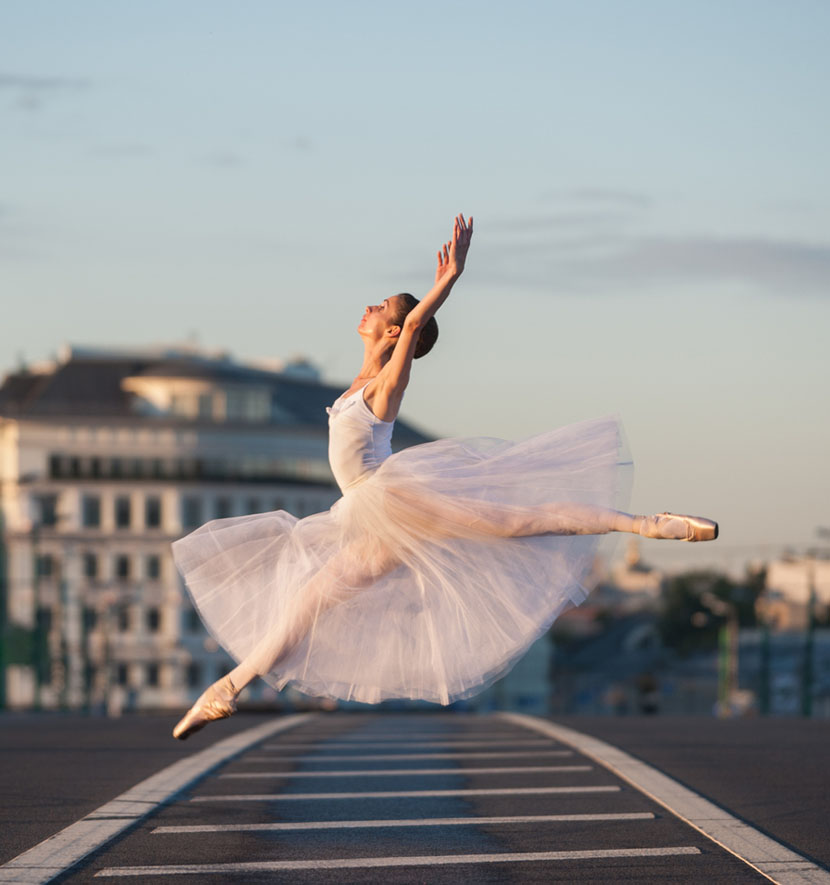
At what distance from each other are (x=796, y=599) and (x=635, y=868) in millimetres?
185857

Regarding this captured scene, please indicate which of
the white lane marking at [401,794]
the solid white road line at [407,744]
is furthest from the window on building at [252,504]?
the white lane marking at [401,794]

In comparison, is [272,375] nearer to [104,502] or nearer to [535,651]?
[104,502]

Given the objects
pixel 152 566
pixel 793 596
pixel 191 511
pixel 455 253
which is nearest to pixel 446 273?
pixel 455 253

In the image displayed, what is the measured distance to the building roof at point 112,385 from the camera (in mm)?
110500

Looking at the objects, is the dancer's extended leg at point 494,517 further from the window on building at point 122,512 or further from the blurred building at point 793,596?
the blurred building at point 793,596

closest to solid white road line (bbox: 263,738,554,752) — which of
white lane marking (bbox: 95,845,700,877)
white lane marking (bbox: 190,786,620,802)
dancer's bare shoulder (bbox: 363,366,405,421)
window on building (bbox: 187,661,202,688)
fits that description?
white lane marking (bbox: 190,786,620,802)

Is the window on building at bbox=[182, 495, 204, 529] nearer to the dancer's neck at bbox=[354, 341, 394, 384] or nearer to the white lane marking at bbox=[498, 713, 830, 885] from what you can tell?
the white lane marking at bbox=[498, 713, 830, 885]

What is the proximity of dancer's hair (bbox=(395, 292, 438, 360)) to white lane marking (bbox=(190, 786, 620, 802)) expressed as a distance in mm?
2750

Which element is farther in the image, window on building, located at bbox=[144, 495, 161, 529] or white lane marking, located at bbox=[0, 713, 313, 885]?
window on building, located at bbox=[144, 495, 161, 529]

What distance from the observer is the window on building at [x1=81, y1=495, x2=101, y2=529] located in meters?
111

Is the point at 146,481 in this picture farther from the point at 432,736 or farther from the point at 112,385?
the point at 432,736

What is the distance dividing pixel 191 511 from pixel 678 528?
106688 millimetres

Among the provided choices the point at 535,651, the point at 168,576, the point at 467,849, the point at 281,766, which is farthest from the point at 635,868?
the point at 535,651

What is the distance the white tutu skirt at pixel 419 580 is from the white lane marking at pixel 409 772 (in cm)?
227
